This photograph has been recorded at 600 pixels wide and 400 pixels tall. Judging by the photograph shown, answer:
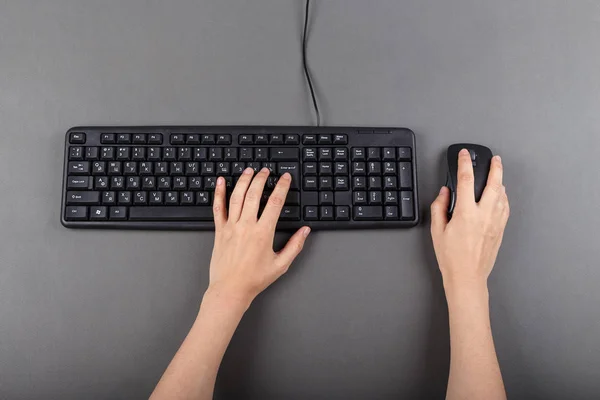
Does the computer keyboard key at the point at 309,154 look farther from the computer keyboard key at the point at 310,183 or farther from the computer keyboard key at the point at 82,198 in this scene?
the computer keyboard key at the point at 82,198

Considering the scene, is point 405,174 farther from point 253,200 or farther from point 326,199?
point 253,200

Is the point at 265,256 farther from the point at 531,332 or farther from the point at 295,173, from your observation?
the point at 531,332

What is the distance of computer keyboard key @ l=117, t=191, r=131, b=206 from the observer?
0.65 m

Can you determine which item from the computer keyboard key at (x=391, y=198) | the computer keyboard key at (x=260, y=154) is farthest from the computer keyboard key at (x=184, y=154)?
the computer keyboard key at (x=391, y=198)

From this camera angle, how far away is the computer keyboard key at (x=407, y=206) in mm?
654

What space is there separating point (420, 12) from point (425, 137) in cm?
22

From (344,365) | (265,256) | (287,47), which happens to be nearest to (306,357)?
(344,365)

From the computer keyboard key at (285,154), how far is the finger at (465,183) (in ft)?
0.81

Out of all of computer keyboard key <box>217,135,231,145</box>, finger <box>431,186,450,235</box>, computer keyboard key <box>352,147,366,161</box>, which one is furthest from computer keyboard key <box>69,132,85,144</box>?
finger <box>431,186,450,235</box>

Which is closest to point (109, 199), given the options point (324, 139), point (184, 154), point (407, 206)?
point (184, 154)

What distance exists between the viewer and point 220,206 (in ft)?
2.11

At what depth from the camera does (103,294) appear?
0.65 meters

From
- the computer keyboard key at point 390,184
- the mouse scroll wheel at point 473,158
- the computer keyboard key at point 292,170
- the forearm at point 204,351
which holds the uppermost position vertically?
the mouse scroll wheel at point 473,158

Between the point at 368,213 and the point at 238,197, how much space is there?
195 millimetres
